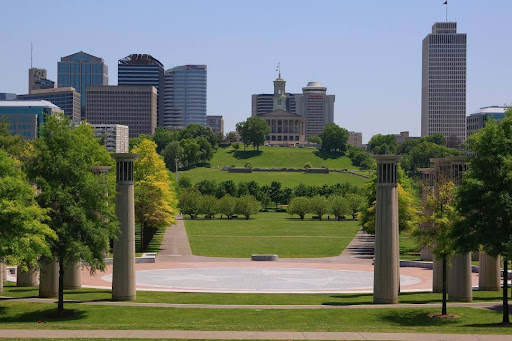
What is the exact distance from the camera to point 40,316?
40.2 meters

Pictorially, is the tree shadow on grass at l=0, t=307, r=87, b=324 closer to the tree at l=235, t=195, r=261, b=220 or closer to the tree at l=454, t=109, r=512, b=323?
the tree at l=454, t=109, r=512, b=323

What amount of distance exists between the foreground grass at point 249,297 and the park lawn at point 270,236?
102 feet

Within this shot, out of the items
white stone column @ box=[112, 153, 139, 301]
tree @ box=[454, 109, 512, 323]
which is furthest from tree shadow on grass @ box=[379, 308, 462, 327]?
white stone column @ box=[112, 153, 139, 301]

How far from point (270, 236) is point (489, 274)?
54.0 meters

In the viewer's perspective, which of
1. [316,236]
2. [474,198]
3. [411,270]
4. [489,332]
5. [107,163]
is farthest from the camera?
[316,236]

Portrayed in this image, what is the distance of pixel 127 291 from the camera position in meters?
45.6

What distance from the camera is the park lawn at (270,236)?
279ft

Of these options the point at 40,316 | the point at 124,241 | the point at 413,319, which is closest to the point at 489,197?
the point at 413,319

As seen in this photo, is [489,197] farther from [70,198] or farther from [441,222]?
[70,198]

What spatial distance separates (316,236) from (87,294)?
58.1m

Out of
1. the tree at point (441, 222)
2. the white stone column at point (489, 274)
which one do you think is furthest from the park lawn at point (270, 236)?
the tree at point (441, 222)

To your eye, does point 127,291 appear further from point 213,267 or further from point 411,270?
point 411,270

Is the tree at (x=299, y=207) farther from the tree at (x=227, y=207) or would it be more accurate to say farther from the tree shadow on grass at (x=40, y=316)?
the tree shadow on grass at (x=40, y=316)

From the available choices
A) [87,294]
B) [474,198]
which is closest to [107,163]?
[87,294]
